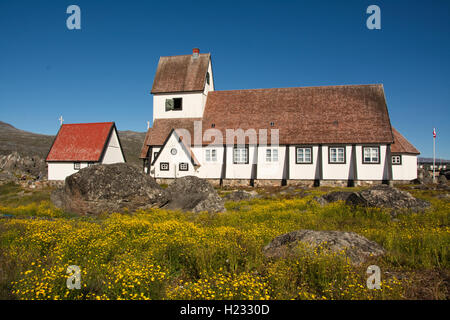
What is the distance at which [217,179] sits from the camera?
3166cm

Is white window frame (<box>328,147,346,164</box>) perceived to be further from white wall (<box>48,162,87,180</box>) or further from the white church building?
white wall (<box>48,162,87,180</box>)

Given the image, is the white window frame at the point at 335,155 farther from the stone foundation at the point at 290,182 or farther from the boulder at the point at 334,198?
the boulder at the point at 334,198

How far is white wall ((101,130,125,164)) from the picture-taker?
36.9 metres

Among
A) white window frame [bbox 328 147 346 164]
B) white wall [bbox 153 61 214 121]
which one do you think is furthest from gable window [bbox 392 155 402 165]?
white wall [bbox 153 61 214 121]

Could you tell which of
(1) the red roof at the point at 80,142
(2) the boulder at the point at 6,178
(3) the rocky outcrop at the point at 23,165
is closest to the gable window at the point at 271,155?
(1) the red roof at the point at 80,142

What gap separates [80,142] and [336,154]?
30.7 meters

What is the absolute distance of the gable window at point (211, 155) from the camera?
31.5 metres

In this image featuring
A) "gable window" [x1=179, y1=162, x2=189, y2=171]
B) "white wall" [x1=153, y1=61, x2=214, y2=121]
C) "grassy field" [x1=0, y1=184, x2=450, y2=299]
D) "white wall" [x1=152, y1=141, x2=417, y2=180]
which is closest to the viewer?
"grassy field" [x1=0, y1=184, x2=450, y2=299]

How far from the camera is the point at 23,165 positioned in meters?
44.2

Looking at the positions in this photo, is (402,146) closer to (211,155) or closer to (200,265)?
(211,155)

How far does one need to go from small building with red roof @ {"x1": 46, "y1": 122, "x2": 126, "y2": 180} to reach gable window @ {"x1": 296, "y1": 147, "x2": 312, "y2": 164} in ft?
76.4

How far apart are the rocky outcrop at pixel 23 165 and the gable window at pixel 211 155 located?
26655mm
